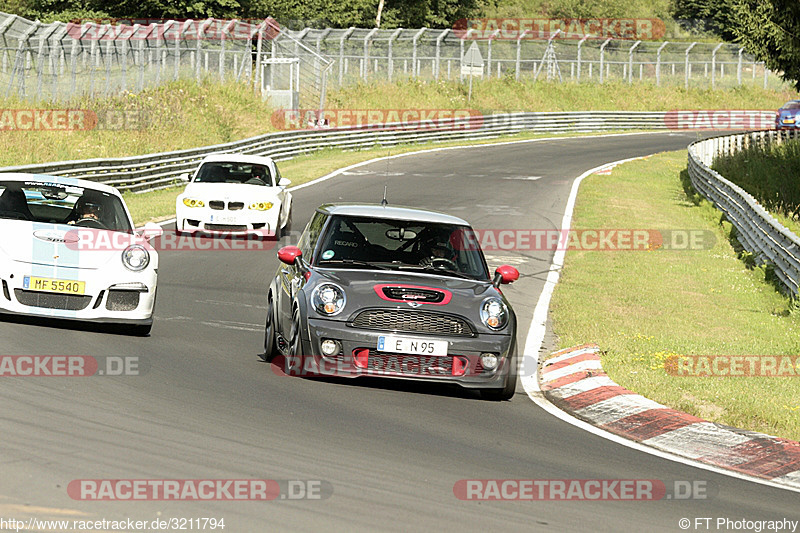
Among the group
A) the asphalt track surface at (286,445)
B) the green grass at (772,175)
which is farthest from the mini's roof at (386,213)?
the green grass at (772,175)

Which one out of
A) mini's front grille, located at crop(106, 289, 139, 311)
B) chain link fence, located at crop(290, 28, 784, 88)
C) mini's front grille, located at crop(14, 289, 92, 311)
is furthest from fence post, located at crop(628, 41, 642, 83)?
mini's front grille, located at crop(14, 289, 92, 311)

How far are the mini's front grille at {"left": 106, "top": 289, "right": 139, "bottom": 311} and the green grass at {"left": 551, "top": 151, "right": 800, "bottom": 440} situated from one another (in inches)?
176

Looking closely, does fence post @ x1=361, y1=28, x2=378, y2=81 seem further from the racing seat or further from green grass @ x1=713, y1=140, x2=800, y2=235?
the racing seat

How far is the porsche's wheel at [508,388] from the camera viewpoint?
31.0 ft

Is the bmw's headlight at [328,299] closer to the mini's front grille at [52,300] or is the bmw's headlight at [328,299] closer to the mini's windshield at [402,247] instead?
the mini's windshield at [402,247]

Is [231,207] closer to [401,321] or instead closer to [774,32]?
[401,321]

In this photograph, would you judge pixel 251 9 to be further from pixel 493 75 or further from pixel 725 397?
pixel 725 397

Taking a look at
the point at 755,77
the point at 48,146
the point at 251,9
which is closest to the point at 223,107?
the point at 48,146

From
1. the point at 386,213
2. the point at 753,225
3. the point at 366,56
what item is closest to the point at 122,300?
the point at 386,213

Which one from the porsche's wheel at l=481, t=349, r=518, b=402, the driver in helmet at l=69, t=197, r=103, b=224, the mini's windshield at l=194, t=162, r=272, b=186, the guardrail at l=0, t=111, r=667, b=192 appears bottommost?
the guardrail at l=0, t=111, r=667, b=192

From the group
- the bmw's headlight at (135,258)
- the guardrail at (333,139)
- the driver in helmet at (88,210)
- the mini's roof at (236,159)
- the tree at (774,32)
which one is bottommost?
the guardrail at (333,139)

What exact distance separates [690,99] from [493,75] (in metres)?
16.0

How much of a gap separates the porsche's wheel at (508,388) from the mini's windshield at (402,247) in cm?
100

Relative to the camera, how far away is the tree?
28672mm
